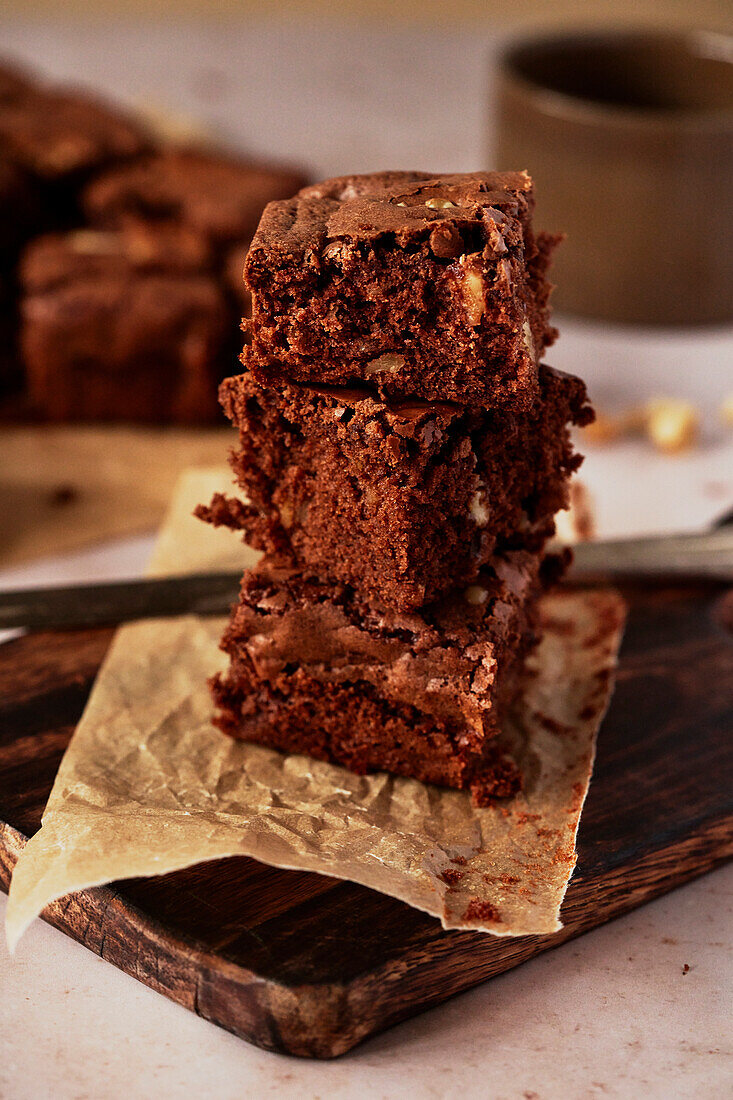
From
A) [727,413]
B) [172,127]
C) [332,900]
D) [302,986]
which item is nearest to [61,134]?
[172,127]

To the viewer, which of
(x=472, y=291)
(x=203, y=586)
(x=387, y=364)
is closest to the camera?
(x=472, y=291)

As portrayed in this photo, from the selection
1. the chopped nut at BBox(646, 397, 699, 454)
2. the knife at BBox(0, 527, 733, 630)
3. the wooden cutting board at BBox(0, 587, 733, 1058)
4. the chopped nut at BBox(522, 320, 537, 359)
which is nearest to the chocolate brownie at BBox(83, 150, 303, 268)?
the chopped nut at BBox(646, 397, 699, 454)

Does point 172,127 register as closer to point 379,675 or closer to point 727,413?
point 727,413

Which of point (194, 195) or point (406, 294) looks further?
point (194, 195)

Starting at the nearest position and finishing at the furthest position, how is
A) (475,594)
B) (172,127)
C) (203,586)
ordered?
(475,594) < (203,586) < (172,127)

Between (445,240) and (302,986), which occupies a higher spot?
(445,240)

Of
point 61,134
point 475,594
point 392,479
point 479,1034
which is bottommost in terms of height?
point 479,1034

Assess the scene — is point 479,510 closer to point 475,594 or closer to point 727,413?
point 475,594
